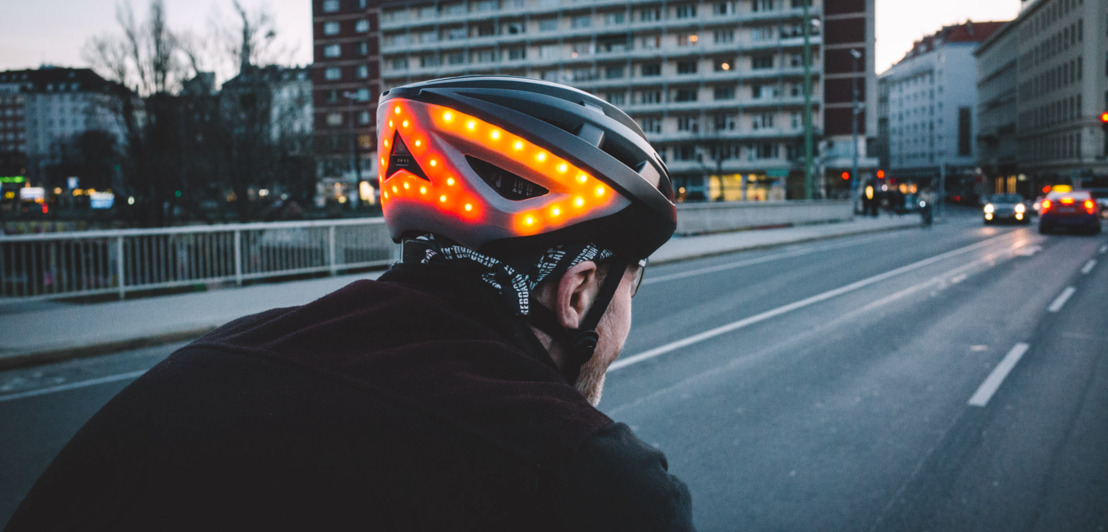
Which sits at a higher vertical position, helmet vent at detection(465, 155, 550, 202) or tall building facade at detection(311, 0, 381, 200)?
tall building facade at detection(311, 0, 381, 200)

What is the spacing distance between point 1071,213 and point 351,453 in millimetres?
33580

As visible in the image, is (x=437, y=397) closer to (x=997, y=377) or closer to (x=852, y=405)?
(x=852, y=405)

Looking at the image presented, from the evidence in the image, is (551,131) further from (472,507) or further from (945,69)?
(945,69)

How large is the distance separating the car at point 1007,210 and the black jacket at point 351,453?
42.7 m

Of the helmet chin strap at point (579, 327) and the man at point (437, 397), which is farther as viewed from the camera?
the helmet chin strap at point (579, 327)

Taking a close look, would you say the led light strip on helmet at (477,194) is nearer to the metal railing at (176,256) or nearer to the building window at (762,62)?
the metal railing at (176,256)

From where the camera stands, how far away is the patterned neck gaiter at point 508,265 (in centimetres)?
141

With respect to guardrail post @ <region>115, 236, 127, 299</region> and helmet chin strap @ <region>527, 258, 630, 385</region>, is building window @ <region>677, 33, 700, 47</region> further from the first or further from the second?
helmet chin strap @ <region>527, 258, 630, 385</region>

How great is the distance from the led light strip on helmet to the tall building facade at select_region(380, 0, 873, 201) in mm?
73076

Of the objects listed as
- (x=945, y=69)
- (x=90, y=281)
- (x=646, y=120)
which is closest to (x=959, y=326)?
(x=90, y=281)

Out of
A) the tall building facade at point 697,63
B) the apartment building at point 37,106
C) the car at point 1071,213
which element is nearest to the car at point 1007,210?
the car at point 1071,213

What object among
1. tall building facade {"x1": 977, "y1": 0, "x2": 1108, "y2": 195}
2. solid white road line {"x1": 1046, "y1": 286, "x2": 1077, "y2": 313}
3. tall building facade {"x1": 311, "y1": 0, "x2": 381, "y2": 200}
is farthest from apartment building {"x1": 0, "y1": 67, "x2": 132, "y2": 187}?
solid white road line {"x1": 1046, "y1": 286, "x2": 1077, "y2": 313}

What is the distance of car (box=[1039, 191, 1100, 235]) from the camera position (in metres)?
28.8

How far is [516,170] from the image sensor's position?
4.91 feet
